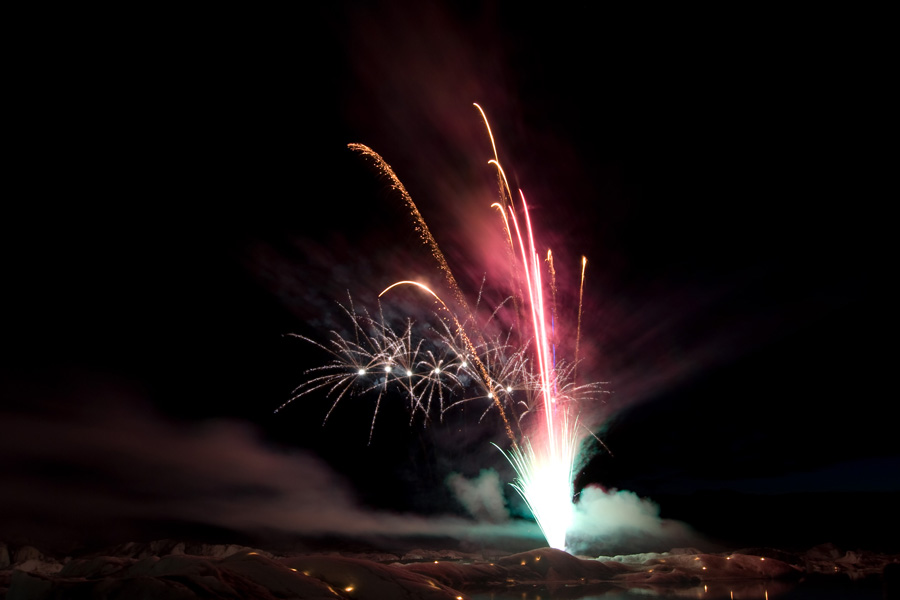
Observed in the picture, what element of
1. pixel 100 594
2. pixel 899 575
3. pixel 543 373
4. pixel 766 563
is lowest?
pixel 766 563

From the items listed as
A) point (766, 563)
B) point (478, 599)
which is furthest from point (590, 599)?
point (766, 563)

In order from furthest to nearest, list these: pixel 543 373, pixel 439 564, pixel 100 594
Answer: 1. pixel 439 564
2. pixel 543 373
3. pixel 100 594

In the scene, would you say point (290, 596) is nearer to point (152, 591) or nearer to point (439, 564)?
point (152, 591)

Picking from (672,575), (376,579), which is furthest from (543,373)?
(672,575)

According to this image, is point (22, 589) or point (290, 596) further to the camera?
point (290, 596)

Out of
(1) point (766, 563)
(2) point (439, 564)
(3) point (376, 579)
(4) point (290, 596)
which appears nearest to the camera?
(4) point (290, 596)

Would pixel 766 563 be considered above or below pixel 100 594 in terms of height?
below

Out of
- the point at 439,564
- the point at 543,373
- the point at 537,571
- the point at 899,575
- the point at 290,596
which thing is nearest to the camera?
the point at 899,575

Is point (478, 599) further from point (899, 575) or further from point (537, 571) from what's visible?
point (899, 575)

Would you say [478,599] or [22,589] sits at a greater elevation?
[22,589]
